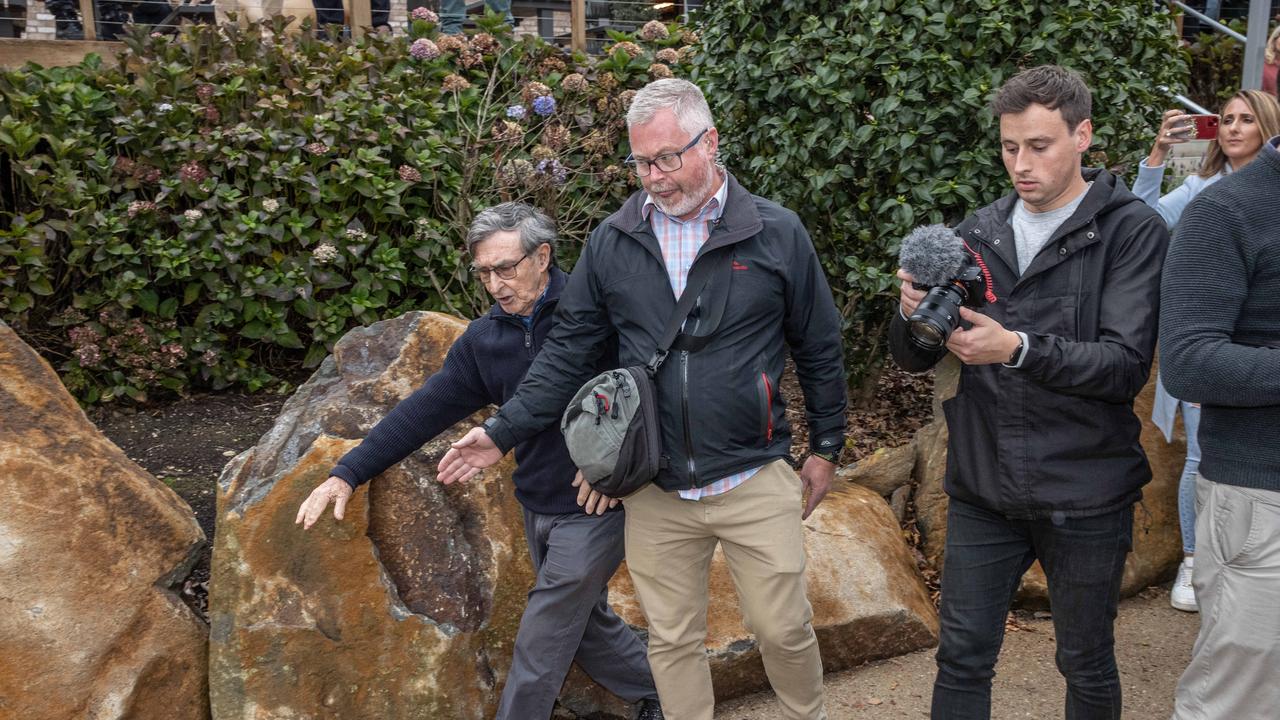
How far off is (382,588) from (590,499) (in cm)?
81

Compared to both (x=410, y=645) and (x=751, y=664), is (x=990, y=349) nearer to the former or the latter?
(x=751, y=664)

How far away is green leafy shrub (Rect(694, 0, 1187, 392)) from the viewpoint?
4.58 m

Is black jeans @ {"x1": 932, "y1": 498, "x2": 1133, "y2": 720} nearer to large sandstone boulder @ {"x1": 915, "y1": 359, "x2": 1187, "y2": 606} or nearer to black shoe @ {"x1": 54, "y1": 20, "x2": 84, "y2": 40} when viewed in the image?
large sandstone boulder @ {"x1": 915, "y1": 359, "x2": 1187, "y2": 606}

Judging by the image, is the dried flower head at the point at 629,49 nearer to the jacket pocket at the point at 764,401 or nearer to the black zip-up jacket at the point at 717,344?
the black zip-up jacket at the point at 717,344

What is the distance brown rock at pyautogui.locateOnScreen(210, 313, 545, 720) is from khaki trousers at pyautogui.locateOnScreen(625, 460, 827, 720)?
68cm

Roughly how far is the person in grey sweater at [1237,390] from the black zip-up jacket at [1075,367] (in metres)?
0.17

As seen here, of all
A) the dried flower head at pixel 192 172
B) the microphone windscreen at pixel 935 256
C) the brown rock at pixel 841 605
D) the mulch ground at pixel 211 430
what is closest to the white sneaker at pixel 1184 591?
the brown rock at pixel 841 605

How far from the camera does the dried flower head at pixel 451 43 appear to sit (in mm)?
6293

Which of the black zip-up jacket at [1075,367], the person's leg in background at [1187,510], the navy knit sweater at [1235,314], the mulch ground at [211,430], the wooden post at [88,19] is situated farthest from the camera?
the wooden post at [88,19]

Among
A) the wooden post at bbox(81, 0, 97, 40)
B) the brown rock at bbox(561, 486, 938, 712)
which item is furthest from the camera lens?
the wooden post at bbox(81, 0, 97, 40)

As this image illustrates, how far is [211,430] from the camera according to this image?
5.19 metres

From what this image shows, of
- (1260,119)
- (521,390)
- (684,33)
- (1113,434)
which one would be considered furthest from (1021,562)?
(684,33)

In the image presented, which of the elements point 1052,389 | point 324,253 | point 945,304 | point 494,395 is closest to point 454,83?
point 324,253

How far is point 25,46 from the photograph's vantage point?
6.45m
